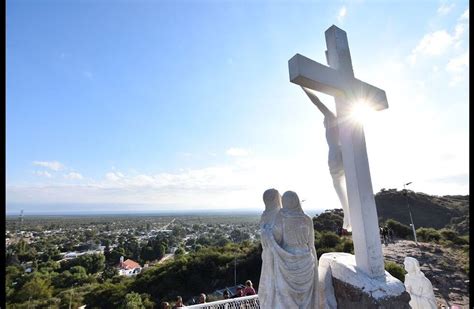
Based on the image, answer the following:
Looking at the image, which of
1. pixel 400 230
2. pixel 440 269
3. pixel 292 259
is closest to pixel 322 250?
pixel 440 269

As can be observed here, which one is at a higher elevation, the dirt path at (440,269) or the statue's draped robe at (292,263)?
the statue's draped robe at (292,263)

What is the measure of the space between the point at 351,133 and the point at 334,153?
0.50m

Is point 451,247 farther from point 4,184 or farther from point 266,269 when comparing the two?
point 4,184

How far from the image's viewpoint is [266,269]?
136 inches

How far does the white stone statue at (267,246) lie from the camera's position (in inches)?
133

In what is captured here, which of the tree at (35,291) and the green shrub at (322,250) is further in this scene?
the tree at (35,291)

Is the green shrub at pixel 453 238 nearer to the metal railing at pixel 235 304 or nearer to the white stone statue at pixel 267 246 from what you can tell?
the metal railing at pixel 235 304

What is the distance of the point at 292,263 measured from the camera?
10.9ft

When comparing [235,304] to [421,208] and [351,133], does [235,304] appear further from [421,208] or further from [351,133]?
[421,208]

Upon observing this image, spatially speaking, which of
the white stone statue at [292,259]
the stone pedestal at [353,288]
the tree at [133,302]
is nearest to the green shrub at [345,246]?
the tree at [133,302]

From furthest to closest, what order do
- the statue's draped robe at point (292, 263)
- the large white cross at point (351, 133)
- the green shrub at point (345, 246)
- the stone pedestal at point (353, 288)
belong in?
the green shrub at point (345, 246) < the large white cross at point (351, 133) < the statue's draped robe at point (292, 263) < the stone pedestal at point (353, 288)

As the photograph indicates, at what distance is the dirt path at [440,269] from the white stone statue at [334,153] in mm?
9185

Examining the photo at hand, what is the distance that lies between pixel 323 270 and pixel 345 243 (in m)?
15.5

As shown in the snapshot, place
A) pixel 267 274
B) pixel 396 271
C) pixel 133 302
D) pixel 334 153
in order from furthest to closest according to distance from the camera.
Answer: pixel 133 302, pixel 396 271, pixel 334 153, pixel 267 274
